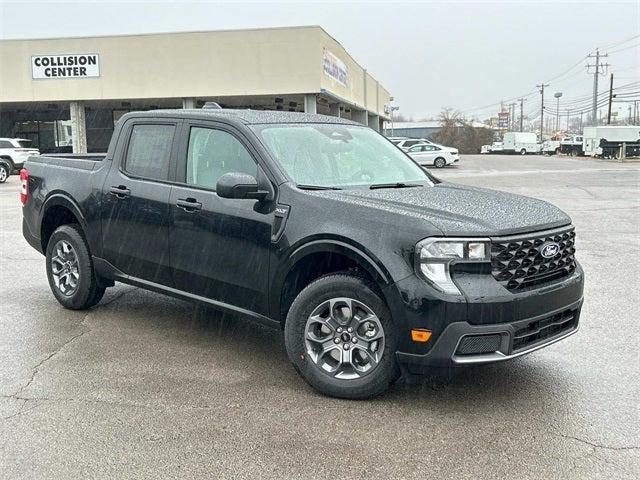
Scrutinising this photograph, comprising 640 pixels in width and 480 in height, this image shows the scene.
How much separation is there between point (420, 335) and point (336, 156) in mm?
1815

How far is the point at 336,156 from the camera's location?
5.00 metres

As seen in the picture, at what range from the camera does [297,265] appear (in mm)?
4266

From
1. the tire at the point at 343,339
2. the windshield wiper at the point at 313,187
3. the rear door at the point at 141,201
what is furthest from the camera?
the rear door at the point at 141,201

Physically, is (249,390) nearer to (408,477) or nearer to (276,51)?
(408,477)

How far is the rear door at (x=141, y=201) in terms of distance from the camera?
5105mm

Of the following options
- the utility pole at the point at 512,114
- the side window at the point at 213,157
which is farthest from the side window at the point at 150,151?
A: the utility pole at the point at 512,114

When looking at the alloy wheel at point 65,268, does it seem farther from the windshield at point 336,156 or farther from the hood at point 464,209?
the hood at point 464,209

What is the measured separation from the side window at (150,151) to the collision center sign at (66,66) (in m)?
29.0

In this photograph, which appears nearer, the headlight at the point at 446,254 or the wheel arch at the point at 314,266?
the headlight at the point at 446,254

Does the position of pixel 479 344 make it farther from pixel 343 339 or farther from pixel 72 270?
pixel 72 270

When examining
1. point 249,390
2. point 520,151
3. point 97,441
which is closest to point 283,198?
point 249,390

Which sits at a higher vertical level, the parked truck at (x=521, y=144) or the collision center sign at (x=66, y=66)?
the collision center sign at (x=66, y=66)

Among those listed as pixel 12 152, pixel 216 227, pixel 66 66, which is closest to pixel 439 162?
pixel 66 66

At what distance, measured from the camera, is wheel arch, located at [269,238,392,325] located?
3.92 metres
